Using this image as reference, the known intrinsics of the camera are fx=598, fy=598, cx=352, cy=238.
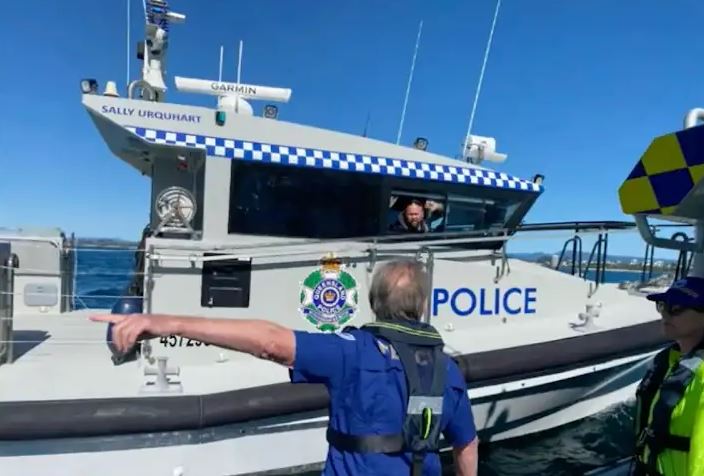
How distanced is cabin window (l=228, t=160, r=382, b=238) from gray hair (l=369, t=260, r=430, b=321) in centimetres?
276

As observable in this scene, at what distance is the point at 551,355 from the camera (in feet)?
14.3

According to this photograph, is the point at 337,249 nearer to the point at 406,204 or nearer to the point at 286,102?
the point at 406,204

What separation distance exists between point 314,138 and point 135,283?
204cm

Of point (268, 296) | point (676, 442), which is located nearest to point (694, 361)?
point (676, 442)

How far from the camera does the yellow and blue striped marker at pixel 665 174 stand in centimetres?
195

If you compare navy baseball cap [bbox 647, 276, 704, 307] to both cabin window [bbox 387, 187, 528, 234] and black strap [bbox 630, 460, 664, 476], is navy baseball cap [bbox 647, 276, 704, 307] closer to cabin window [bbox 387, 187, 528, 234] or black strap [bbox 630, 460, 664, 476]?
black strap [bbox 630, 460, 664, 476]

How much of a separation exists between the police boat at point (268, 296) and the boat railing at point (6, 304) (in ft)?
0.05

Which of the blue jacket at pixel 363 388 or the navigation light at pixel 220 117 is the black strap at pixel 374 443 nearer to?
the blue jacket at pixel 363 388

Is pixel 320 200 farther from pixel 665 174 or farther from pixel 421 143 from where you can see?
pixel 665 174

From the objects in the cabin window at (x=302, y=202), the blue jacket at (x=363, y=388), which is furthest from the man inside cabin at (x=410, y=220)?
the blue jacket at (x=363, y=388)

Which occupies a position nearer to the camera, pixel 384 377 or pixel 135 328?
pixel 135 328

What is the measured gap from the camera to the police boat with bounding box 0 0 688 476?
11.6ft

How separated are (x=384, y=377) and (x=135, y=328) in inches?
25.5

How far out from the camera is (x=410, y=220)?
4.70 meters
